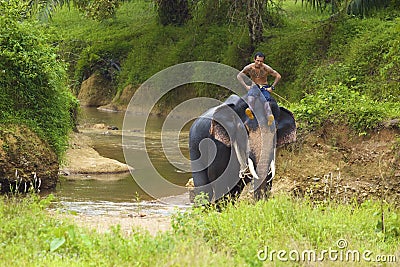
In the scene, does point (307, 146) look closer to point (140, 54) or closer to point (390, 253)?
point (390, 253)

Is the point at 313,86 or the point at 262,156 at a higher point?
the point at 262,156

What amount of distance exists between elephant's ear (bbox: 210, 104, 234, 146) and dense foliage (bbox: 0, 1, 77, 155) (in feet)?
14.5

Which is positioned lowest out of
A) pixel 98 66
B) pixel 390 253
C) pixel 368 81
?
pixel 98 66

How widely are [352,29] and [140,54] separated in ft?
39.0

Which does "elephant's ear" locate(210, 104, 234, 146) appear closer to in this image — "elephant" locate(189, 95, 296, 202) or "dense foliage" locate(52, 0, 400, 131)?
"elephant" locate(189, 95, 296, 202)

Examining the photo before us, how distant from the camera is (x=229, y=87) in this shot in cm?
2681

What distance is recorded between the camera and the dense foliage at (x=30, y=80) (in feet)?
45.7

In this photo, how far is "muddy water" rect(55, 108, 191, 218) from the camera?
12844 millimetres

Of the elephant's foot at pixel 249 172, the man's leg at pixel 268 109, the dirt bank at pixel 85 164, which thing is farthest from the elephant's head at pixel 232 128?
the dirt bank at pixel 85 164

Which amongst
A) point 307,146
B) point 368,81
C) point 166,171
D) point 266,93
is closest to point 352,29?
point 368,81

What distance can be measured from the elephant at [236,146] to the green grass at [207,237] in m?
1.02
